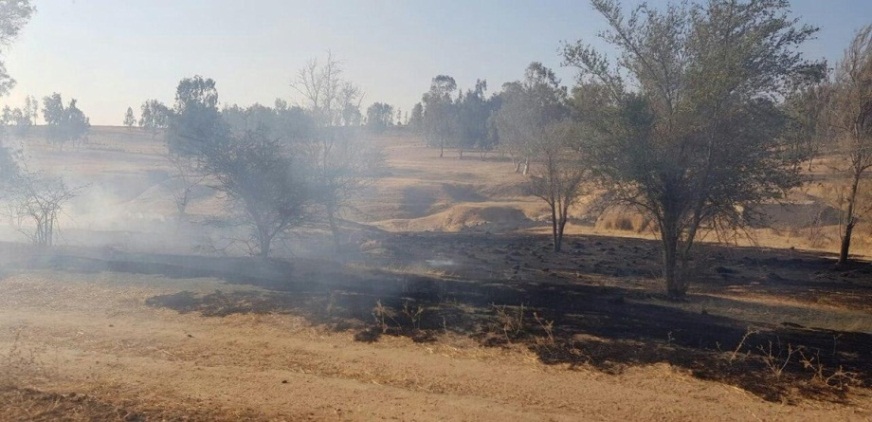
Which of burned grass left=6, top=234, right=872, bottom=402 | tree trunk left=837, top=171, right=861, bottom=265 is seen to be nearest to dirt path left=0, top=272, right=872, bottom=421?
burned grass left=6, top=234, right=872, bottom=402

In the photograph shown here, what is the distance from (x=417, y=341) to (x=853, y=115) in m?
21.2

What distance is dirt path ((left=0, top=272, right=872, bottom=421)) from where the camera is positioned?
7195 millimetres

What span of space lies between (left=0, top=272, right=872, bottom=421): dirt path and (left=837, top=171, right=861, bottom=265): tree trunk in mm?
18674

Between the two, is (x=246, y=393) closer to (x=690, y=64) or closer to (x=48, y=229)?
(x=690, y=64)

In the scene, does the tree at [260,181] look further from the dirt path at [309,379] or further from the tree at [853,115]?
the tree at [853,115]

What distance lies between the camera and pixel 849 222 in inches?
946

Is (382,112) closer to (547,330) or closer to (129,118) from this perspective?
(129,118)

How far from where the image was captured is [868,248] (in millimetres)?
29453

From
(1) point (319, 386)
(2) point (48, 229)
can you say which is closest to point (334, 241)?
(2) point (48, 229)

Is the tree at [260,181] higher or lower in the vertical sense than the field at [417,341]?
higher

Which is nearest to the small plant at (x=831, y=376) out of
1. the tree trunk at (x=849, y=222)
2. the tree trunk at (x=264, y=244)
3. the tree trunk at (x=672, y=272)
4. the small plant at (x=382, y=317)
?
the small plant at (x=382, y=317)

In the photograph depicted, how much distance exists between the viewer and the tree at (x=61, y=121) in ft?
287

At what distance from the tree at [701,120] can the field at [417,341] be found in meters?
2.27

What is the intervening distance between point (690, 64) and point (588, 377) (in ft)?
28.6
